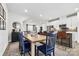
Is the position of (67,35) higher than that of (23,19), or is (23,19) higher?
(23,19)

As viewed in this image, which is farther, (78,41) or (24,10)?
(78,41)

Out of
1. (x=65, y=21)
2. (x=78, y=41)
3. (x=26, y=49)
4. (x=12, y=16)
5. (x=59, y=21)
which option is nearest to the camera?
(x=26, y=49)

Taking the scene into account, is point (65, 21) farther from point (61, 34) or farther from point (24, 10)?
point (24, 10)

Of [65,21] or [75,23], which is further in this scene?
[65,21]

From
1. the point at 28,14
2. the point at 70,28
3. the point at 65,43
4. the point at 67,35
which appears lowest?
the point at 65,43

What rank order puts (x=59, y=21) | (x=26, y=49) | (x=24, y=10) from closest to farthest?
(x=26, y=49) → (x=24, y=10) → (x=59, y=21)

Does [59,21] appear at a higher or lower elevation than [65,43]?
higher

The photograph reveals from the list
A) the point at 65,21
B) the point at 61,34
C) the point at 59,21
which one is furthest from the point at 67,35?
the point at 59,21

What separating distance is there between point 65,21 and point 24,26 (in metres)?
3.52

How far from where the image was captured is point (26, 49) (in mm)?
2504

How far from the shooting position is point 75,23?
5.61 metres

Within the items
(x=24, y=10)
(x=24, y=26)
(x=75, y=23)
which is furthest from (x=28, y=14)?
(x=75, y=23)

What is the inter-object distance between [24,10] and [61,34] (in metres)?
2.44

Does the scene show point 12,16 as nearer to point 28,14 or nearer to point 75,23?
point 28,14
